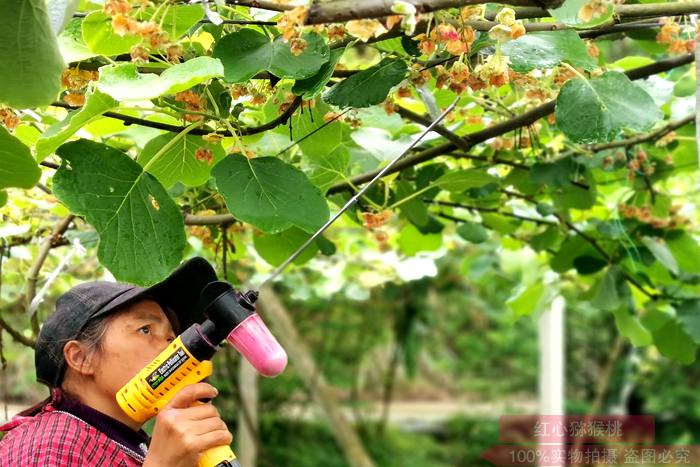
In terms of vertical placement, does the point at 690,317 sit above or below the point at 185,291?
below

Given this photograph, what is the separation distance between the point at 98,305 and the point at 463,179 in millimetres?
530

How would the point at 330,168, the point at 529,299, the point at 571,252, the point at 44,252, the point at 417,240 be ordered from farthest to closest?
the point at 529,299
the point at 417,240
the point at 571,252
the point at 44,252
the point at 330,168

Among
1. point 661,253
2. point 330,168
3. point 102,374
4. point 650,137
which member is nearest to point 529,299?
point 661,253

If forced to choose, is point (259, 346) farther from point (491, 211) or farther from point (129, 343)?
point (491, 211)

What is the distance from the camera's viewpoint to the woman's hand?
92 centimetres

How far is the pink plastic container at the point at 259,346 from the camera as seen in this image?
89cm

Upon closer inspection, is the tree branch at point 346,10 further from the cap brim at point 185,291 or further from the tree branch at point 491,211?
the tree branch at point 491,211

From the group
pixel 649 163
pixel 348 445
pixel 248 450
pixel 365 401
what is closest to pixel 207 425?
pixel 649 163

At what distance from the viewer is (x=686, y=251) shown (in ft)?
5.42

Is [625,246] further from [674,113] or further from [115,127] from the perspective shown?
[115,127]

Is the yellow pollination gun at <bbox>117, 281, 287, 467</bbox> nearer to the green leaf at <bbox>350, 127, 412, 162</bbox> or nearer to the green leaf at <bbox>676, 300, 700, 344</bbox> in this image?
the green leaf at <bbox>350, 127, 412, 162</bbox>

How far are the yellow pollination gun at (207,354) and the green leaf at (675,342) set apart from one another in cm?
103

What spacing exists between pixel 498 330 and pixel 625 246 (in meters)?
7.38

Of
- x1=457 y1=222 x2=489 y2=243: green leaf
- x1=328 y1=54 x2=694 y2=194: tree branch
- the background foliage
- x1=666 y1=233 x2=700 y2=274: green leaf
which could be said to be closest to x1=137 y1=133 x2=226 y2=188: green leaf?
the background foliage
